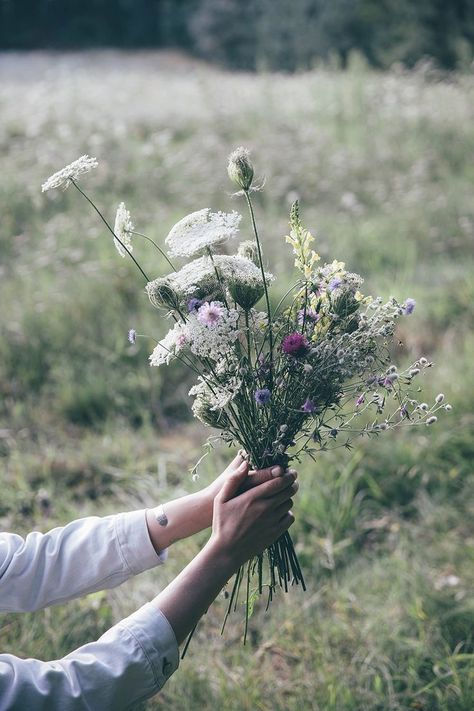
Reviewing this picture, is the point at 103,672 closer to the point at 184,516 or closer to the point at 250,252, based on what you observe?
the point at 184,516

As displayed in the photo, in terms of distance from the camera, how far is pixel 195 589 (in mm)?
1378

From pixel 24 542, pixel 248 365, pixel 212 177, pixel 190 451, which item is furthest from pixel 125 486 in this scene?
pixel 212 177

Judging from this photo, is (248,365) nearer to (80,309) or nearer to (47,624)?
(47,624)

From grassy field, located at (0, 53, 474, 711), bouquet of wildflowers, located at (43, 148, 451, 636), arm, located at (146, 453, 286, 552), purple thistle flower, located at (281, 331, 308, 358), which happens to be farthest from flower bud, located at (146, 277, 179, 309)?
arm, located at (146, 453, 286, 552)

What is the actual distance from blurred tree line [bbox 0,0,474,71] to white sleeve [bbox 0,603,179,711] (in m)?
7.64

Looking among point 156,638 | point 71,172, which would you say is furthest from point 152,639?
point 71,172

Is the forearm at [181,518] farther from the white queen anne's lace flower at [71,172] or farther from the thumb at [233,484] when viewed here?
the white queen anne's lace flower at [71,172]

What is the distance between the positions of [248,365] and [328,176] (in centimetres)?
514

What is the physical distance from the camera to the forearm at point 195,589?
137cm

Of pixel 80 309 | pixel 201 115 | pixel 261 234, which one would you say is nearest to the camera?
pixel 80 309

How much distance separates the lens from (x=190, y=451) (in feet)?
11.1

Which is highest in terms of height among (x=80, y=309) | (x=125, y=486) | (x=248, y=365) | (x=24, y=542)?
(x=248, y=365)

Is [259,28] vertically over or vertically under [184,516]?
over

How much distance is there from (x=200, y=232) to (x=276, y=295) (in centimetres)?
298
